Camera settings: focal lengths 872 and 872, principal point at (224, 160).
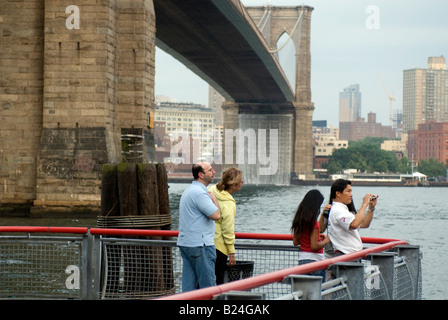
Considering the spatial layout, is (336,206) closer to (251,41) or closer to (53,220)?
(53,220)

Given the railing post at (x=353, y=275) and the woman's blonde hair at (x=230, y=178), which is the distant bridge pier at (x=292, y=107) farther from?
the railing post at (x=353, y=275)

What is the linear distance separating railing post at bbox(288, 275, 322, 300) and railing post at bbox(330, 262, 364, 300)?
2.42ft

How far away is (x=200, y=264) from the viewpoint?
6738 mm

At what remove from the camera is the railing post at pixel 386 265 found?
5715 millimetres

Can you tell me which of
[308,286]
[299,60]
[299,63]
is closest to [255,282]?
[308,286]

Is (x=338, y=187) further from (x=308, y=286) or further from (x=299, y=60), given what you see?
(x=299, y=60)

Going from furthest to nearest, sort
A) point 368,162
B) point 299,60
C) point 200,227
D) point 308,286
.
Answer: point 368,162
point 299,60
point 200,227
point 308,286

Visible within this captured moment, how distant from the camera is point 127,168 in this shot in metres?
8.95

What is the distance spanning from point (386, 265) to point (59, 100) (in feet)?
68.8

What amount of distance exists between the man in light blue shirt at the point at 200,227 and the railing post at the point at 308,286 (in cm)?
237

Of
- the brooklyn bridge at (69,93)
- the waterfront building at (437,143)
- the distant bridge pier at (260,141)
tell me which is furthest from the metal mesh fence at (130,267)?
the waterfront building at (437,143)

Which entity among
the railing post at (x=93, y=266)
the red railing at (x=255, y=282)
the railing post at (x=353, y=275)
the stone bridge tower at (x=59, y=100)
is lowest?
the railing post at (x=93, y=266)
